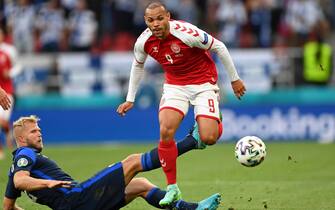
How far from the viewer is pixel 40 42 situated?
21406 millimetres

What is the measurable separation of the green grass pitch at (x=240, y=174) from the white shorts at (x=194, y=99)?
1076 millimetres

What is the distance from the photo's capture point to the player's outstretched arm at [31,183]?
780cm

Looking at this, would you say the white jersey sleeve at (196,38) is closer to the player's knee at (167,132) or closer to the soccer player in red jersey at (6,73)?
the player's knee at (167,132)

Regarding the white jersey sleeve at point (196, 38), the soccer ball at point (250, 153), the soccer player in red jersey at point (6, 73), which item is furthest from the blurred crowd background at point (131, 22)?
the soccer ball at point (250, 153)

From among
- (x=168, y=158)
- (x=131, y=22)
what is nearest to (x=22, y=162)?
(x=168, y=158)

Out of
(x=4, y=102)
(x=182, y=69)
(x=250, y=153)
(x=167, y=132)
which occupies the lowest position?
(x=250, y=153)

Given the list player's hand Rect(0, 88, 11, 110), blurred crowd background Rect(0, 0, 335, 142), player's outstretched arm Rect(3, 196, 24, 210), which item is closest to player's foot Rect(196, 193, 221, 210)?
player's outstretched arm Rect(3, 196, 24, 210)

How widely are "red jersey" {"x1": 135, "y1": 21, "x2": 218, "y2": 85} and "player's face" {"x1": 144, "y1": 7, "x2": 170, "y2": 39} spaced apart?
183 mm

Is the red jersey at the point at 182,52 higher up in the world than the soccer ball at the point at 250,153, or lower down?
higher up

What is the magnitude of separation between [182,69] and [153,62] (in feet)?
34.0

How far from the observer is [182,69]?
9.88 metres

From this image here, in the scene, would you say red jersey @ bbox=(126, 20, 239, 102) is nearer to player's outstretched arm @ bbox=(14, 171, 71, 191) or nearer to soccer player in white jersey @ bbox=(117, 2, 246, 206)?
soccer player in white jersey @ bbox=(117, 2, 246, 206)

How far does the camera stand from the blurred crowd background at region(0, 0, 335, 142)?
19.5 metres

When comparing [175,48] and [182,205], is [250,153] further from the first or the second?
[175,48]
